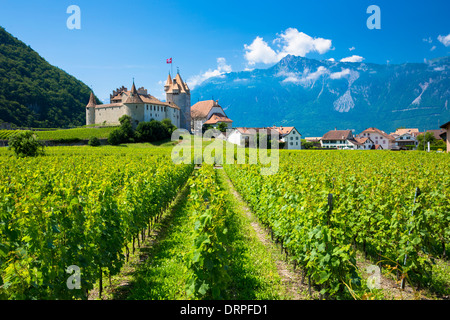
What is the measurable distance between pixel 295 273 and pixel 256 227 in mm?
3699

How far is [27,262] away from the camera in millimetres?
3475

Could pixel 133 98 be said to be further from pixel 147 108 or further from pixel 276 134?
pixel 276 134

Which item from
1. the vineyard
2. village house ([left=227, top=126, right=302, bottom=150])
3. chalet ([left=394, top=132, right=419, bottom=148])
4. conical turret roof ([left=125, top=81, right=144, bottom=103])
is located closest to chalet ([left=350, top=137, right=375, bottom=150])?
chalet ([left=394, top=132, right=419, bottom=148])

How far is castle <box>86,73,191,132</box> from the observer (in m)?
76.6

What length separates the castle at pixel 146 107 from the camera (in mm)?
76562

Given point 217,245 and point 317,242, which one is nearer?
point 217,245

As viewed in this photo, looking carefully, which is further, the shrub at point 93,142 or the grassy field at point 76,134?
the grassy field at point 76,134

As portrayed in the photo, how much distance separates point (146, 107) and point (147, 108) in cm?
38

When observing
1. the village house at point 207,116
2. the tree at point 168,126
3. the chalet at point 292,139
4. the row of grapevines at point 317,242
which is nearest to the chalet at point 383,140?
the chalet at point 292,139

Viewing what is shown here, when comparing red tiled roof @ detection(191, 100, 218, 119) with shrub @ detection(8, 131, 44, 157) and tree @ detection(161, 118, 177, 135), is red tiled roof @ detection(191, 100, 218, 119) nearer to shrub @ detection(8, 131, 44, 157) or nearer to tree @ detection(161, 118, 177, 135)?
tree @ detection(161, 118, 177, 135)

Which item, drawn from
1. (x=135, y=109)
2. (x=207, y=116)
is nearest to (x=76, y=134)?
(x=135, y=109)

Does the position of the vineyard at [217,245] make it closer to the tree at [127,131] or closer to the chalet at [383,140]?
the tree at [127,131]

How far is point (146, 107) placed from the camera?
77312 mm
